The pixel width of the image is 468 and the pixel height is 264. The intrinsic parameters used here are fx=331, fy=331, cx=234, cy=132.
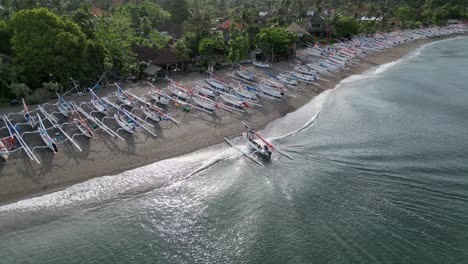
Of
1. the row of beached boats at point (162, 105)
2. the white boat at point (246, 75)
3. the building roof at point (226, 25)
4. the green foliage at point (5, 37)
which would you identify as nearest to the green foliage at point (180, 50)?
the row of beached boats at point (162, 105)

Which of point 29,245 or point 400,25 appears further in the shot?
point 400,25

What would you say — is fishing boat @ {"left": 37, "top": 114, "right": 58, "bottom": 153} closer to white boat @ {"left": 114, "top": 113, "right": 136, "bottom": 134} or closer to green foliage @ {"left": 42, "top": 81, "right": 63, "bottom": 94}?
white boat @ {"left": 114, "top": 113, "right": 136, "bottom": 134}

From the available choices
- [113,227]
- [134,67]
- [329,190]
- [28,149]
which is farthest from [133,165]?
[134,67]

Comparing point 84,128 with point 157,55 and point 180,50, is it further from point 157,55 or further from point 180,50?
point 180,50

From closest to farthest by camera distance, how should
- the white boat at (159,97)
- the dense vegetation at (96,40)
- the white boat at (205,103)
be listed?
the white boat at (205,103), the dense vegetation at (96,40), the white boat at (159,97)

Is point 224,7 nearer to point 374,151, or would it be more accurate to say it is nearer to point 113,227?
point 374,151

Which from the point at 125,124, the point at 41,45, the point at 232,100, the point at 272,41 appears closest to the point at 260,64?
the point at 272,41

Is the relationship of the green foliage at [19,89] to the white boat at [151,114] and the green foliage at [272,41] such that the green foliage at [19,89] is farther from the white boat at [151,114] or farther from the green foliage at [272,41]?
the green foliage at [272,41]
